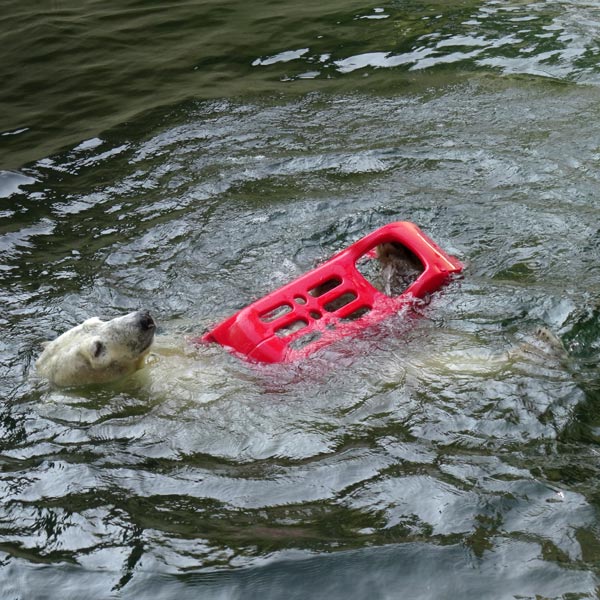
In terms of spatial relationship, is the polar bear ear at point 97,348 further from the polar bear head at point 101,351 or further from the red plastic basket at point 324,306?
the red plastic basket at point 324,306

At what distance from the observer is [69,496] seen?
384 cm

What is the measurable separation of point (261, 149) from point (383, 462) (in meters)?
4.13

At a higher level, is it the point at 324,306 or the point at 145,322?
the point at 145,322

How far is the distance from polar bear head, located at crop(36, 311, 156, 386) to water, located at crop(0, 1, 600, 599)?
0.42 feet

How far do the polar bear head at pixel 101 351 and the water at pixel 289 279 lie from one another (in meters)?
0.13

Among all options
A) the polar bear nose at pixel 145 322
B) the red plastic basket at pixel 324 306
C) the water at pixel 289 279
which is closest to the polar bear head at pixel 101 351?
the polar bear nose at pixel 145 322

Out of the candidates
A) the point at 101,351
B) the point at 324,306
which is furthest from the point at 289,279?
the point at 101,351

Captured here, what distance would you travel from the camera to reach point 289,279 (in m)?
5.50

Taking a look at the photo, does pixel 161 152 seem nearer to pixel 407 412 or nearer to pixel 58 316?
pixel 58 316

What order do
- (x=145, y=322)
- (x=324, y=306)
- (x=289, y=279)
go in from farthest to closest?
1. (x=289, y=279)
2. (x=324, y=306)
3. (x=145, y=322)

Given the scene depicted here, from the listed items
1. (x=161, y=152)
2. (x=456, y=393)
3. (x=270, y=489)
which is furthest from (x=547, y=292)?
(x=161, y=152)

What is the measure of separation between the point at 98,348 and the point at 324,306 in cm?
119

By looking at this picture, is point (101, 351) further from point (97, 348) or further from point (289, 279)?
point (289, 279)

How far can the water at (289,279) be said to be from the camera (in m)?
3.29
